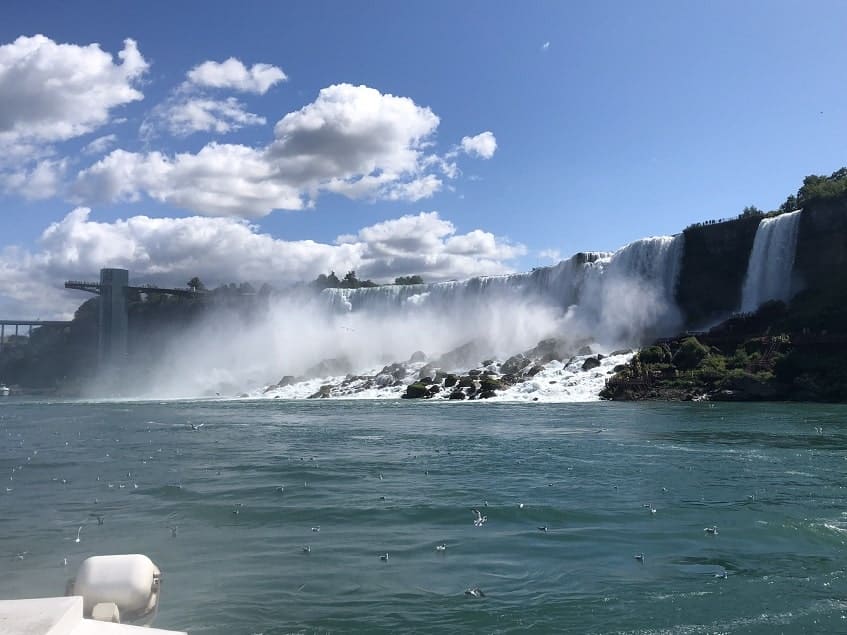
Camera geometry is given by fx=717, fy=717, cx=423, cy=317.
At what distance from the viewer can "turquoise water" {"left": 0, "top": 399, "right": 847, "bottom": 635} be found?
5848mm

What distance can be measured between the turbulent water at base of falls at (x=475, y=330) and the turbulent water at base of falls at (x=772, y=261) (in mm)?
4561

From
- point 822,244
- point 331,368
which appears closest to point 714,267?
point 822,244

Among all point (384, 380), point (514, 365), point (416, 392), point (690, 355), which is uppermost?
point (690, 355)

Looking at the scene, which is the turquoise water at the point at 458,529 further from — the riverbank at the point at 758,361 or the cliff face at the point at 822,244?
the cliff face at the point at 822,244

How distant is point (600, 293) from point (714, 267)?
6.76 metres

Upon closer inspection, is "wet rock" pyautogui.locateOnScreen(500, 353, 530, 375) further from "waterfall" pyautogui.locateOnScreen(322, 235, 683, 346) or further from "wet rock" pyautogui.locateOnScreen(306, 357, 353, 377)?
"wet rock" pyautogui.locateOnScreen(306, 357, 353, 377)

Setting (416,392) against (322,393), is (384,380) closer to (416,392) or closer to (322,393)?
(322,393)

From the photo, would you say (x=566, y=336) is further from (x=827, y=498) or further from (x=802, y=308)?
(x=827, y=498)

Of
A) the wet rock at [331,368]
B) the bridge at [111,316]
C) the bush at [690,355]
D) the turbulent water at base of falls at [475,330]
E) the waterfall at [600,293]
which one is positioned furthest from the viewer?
the bridge at [111,316]

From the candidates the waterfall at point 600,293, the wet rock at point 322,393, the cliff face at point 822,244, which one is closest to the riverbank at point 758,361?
the cliff face at point 822,244

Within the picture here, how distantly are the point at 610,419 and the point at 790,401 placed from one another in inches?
423

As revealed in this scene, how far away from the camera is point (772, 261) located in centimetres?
3847

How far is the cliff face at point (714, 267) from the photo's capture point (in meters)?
42.0

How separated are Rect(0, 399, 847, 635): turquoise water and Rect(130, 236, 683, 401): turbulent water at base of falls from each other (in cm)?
1921
